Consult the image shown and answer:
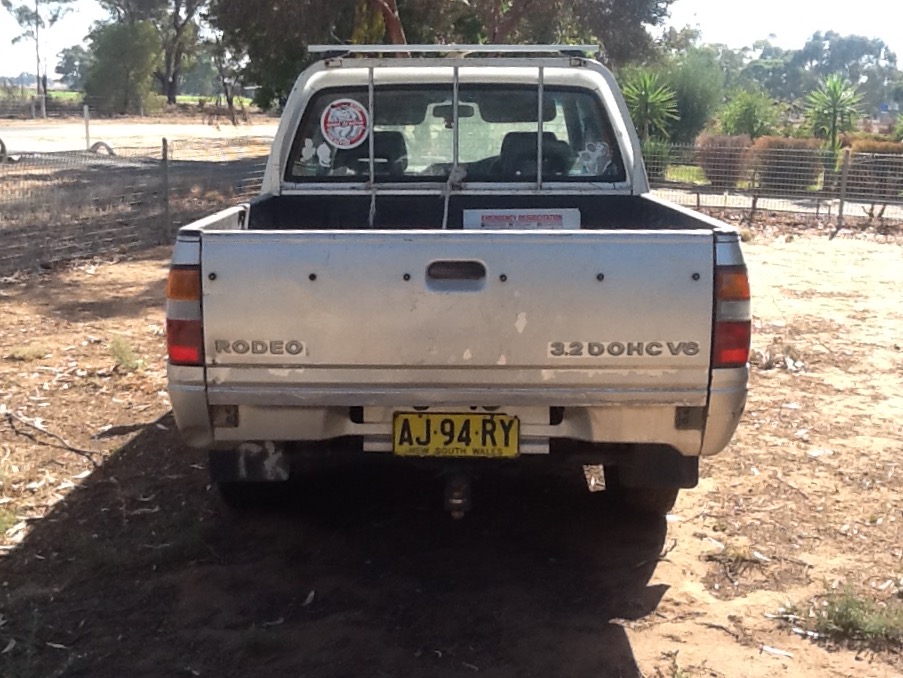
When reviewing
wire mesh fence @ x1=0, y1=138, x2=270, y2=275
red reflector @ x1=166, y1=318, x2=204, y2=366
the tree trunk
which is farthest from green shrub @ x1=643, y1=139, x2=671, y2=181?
red reflector @ x1=166, y1=318, x2=204, y2=366

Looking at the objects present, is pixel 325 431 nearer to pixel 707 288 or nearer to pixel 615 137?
pixel 707 288

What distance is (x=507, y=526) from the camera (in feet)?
15.6

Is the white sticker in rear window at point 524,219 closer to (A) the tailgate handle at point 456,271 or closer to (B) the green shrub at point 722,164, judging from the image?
(A) the tailgate handle at point 456,271

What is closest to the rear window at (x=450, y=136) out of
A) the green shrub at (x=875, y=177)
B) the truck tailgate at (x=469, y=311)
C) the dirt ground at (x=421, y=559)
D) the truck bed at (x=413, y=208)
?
the truck bed at (x=413, y=208)

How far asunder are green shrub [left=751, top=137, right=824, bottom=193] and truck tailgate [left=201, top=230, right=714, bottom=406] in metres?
16.6

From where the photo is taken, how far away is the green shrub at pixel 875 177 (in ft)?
59.8

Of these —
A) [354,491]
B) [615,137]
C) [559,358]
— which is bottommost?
[354,491]

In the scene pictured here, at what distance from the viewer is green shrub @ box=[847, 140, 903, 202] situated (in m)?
18.2

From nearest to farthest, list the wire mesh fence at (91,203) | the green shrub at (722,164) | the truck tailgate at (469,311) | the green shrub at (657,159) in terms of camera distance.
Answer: the truck tailgate at (469,311) → the wire mesh fence at (91,203) → the green shrub at (722,164) → the green shrub at (657,159)

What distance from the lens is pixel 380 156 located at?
18.1 ft

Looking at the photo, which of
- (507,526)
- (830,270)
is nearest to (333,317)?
(507,526)

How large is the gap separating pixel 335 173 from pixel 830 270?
9057 mm

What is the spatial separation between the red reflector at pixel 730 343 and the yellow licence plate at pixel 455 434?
0.75 meters

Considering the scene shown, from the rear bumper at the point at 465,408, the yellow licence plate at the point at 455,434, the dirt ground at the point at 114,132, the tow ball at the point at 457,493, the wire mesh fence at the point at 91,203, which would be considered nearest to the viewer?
the rear bumper at the point at 465,408
